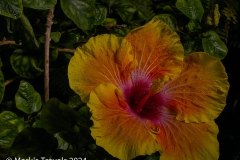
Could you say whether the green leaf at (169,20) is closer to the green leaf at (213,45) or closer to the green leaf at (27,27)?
the green leaf at (213,45)

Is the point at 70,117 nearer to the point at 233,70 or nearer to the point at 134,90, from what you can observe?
the point at 134,90

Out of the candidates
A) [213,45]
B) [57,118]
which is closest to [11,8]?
[57,118]

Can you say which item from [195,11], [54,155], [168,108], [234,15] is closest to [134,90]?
[168,108]

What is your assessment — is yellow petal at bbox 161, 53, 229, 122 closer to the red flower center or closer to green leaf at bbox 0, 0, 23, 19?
the red flower center

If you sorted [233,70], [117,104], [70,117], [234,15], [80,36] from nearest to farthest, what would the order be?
1. [117,104]
2. [70,117]
3. [80,36]
4. [234,15]
5. [233,70]

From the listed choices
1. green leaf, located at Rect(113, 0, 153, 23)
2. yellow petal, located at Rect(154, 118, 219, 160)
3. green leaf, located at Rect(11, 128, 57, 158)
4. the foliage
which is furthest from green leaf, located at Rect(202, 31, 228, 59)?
green leaf, located at Rect(11, 128, 57, 158)

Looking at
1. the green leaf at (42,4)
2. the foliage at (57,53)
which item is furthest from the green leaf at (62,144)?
the green leaf at (42,4)
